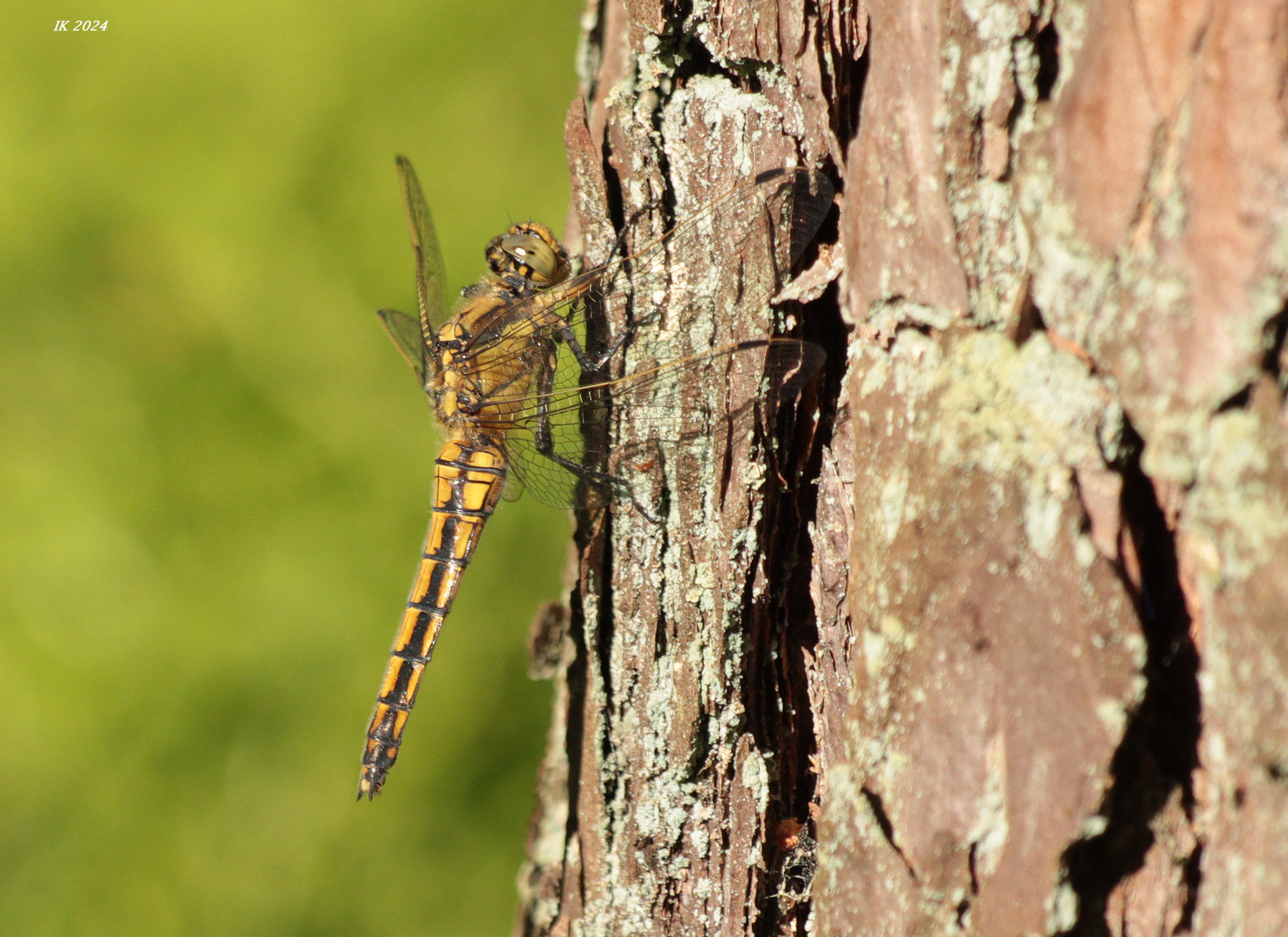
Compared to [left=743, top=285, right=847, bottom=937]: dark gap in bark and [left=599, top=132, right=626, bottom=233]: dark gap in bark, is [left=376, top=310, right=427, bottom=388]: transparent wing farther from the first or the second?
[left=743, top=285, right=847, bottom=937]: dark gap in bark

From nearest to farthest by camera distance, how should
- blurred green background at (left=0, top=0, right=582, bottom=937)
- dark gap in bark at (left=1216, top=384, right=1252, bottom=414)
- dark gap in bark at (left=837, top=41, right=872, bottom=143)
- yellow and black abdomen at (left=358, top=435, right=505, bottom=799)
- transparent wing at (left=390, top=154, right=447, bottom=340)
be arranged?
dark gap in bark at (left=1216, top=384, right=1252, bottom=414)
dark gap in bark at (left=837, top=41, right=872, bottom=143)
yellow and black abdomen at (left=358, top=435, right=505, bottom=799)
transparent wing at (left=390, top=154, right=447, bottom=340)
blurred green background at (left=0, top=0, right=582, bottom=937)

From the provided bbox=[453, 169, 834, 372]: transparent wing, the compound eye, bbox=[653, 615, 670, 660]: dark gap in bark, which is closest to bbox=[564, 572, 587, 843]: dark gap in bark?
bbox=[653, 615, 670, 660]: dark gap in bark

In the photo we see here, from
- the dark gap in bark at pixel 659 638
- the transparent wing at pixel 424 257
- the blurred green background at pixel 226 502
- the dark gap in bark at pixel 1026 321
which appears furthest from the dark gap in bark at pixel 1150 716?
the blurred green background at pixel 226 502

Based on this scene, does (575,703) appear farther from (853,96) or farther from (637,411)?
(853,96)

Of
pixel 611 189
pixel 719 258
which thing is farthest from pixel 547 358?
pixel 719 258

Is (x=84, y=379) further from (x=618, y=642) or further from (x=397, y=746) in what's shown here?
(x=618, y=642)

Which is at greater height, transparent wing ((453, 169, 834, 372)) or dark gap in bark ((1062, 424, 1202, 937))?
transparent wing ((453, 169, 834, 372))

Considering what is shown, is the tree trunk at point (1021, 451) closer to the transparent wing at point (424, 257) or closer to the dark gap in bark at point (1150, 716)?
the dark gap in bark at point (1150, 716)
